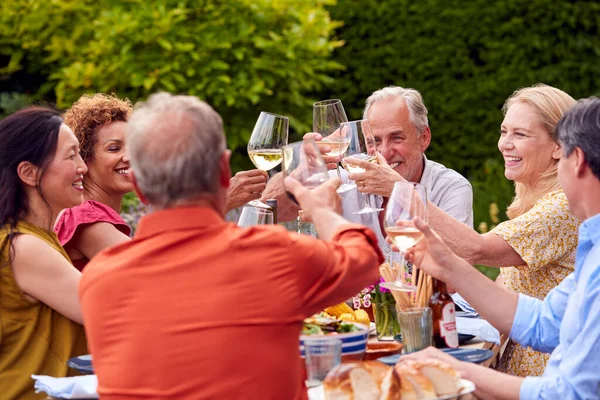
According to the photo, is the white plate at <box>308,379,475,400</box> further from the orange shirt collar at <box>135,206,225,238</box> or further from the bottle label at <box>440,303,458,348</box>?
the orange shirt collar at <box>135,206,225,238</box>

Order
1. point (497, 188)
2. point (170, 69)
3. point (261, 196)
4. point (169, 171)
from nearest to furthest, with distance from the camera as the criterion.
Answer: point (169, 171) < point (261, 196) < point (170, 69) < point (497, 188)

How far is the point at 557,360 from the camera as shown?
2.85m

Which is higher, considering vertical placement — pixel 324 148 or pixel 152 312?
pixel 324 148

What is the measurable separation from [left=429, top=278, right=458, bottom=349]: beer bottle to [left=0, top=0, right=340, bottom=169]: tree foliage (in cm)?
424

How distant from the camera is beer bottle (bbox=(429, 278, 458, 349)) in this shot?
10.4ft

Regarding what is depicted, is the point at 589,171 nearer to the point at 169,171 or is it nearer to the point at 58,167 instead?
the point at 169,171

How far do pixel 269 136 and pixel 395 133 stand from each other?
3.75ft

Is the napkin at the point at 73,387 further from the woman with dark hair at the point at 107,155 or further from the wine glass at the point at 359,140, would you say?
the wine glass at the point at 359,140

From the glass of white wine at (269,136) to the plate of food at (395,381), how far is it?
1585 mm

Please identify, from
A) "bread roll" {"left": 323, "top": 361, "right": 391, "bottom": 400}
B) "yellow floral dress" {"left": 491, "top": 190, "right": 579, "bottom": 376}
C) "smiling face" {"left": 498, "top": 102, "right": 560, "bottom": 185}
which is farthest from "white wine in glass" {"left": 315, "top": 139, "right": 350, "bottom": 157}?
"bread roll" {"left": 323, "top": 361, "right": 391, "bottom": 400}

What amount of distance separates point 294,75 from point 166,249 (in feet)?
18.0

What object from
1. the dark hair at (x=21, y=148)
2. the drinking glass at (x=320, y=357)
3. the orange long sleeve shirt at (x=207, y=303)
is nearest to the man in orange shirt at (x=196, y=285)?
the orange long sleeve shirt at (x=207, y=303)

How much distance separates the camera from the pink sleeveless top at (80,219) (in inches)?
144

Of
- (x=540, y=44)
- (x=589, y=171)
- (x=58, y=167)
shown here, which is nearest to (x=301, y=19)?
(x=540, y=44)
